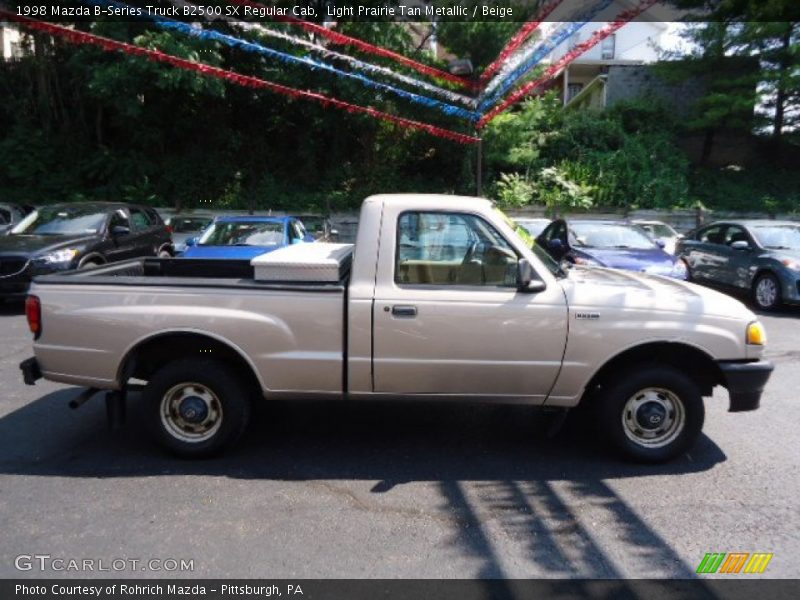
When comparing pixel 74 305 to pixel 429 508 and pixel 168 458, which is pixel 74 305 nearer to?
pixel 168 458

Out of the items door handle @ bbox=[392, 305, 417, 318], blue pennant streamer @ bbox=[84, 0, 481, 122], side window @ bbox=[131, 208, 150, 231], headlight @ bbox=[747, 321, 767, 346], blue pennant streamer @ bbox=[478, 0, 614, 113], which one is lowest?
headlight @ bbox=[747, 321, 767, 346]

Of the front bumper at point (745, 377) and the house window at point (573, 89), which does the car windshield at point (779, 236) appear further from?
the house window at point (573, 89)

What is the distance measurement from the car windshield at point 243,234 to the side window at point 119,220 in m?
1.77

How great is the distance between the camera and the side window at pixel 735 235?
10.9m

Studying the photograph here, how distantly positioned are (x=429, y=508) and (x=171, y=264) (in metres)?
3.19

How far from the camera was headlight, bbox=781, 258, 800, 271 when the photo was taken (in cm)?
961

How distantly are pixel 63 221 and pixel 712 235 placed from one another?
11.6m

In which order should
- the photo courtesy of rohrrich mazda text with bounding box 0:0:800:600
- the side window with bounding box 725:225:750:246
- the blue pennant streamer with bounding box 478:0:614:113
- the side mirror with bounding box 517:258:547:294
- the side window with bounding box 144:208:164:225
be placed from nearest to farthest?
the photo courtesy of rohrrich mazda text with bounding box 0:0:800:600
the side mirror with bounding box 517:258:547:294
the blue pennant streamer with bounding box 478:0:614:113
the side window with bounding box 725:225:750:246
the side window with bounding box 144:208:164:225

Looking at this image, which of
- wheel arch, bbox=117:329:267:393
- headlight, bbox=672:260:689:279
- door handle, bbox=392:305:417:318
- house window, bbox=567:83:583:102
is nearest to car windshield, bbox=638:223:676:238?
headlight, bbox=672:260:689:279

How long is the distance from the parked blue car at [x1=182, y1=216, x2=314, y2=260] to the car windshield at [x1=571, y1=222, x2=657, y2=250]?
4730 millimetres

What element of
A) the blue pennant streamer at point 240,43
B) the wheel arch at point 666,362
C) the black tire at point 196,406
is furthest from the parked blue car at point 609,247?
the black tire at point 196,406

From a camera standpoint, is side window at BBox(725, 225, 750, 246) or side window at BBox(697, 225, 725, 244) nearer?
side window at BBox(725, 225, 750, 246)

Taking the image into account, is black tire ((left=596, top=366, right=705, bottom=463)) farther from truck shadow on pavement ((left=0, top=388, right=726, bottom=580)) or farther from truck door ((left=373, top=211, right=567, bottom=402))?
truck door ((left=373, top=211, right=567, bottom=402))

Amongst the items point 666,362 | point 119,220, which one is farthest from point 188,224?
point 666,362
